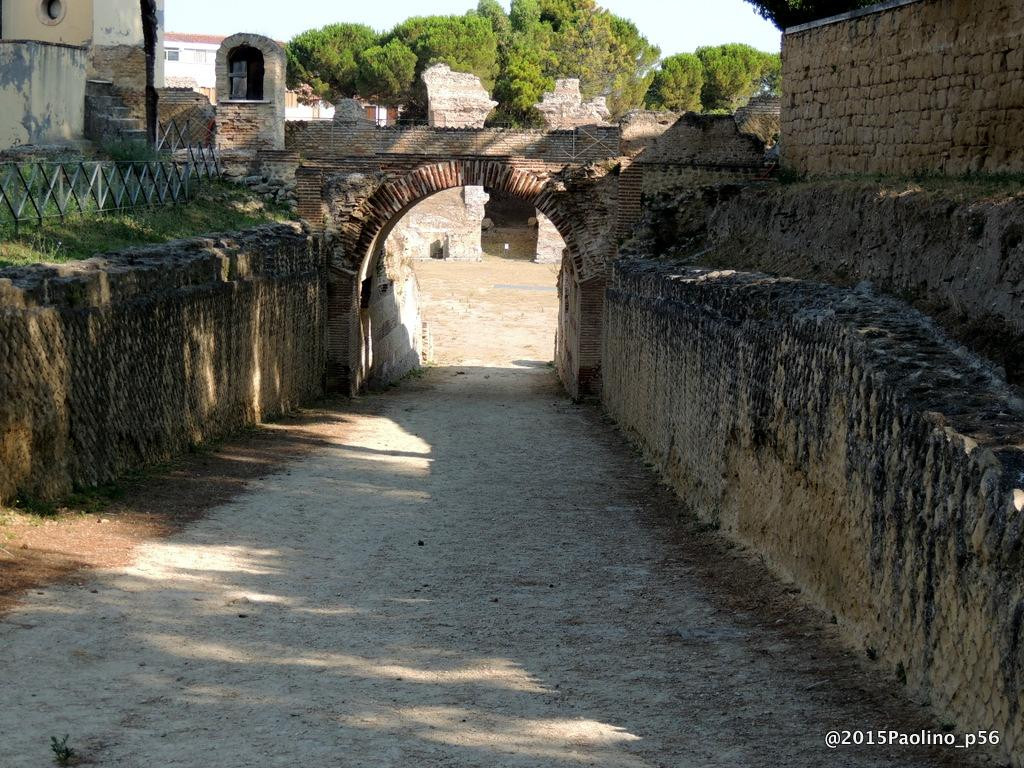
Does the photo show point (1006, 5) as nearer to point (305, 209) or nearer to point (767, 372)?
point (767, 372)

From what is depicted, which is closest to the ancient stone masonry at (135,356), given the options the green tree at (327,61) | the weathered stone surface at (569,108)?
the weathered stone surface at (569,108)

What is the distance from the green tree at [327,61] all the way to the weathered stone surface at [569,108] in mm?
15986

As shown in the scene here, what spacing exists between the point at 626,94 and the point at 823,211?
150ft

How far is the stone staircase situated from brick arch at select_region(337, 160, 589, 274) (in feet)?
19.9

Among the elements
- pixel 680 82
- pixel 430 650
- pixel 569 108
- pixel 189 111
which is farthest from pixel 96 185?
pixel 680 82

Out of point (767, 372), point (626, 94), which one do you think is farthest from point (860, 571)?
point (626, 94)

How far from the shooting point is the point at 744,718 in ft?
18.0

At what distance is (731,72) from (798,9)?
37185mm

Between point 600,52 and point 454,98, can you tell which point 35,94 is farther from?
point 600,52

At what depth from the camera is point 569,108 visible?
37688 mm

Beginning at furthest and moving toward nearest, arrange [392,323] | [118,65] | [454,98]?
1. [454,98]
2. [118,65]
3. [392,323]

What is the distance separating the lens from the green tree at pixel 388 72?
51906mm

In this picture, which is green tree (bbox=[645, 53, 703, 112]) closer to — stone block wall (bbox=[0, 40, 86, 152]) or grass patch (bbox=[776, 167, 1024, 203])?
stone block wall (bbox=[0, 40, 86, 152])

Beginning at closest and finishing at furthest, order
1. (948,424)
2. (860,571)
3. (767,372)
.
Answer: (948,424) < (860,571) < (767,372)
